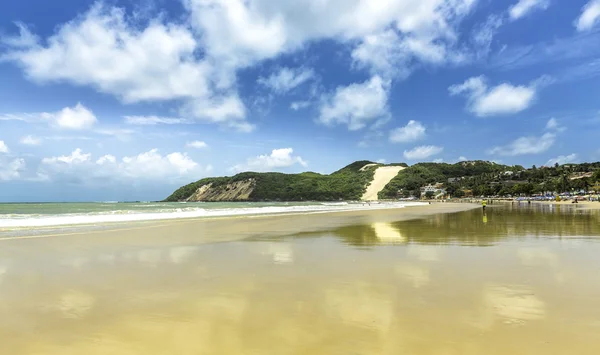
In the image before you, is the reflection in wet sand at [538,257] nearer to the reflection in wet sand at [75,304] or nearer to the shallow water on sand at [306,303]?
the shallow water on sand at [306,303]

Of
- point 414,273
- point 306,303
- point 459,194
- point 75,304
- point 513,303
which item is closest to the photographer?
point 513,303

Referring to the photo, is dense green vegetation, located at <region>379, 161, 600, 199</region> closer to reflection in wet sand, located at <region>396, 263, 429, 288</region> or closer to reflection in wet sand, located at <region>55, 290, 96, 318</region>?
reflection in wet sand, located at <region>396, 263, 429, 288</region>

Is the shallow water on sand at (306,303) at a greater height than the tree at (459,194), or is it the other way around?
the tree at (459,194)

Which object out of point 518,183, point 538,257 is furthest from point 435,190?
point 538,257

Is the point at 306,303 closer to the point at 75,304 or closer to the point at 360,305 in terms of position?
the point at 360,305

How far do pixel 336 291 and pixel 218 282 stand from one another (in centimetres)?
248

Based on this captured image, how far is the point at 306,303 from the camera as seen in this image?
5746mm

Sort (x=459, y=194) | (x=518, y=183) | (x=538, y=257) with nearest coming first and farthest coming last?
(x=538, y=257) < (x=518, y=183) < (x=459, y=194)

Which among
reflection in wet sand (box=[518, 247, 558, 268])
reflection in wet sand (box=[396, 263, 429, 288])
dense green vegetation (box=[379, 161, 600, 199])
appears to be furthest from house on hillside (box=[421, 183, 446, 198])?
reflection in wet sand (box=[396, 263, 429, 288])

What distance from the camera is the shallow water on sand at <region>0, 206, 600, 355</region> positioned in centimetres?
423

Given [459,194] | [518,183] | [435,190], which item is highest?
[518,183]

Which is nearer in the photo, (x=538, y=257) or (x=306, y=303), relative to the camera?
(x=306, y=303)

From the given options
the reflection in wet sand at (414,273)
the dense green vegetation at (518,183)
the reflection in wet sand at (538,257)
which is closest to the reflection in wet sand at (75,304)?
the reflection in wet sand at (414,273)

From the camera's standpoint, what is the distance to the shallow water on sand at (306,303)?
423 centimetres
